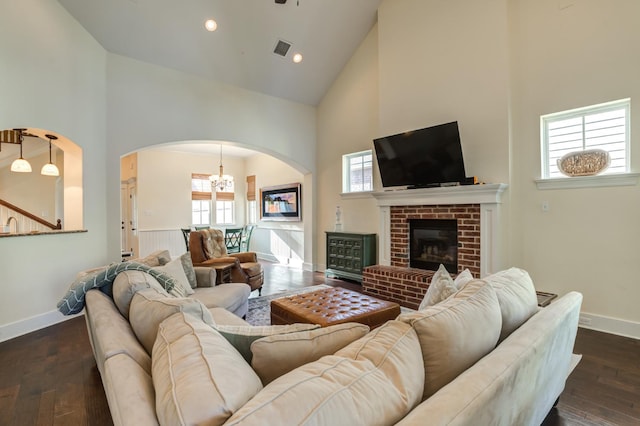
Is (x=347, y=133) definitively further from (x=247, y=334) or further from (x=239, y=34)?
(x=247, y=334)

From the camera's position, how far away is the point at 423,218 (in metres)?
4.39

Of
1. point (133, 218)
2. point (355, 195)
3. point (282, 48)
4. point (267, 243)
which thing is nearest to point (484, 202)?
point (355, 195)

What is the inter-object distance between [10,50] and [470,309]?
456cm

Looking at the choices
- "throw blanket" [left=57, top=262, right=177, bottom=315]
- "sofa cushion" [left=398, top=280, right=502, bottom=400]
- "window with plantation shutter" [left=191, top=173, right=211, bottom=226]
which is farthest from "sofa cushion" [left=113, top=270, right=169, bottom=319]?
"window with plantation shutter" [left=191, top=173, right=211, bottom=226]

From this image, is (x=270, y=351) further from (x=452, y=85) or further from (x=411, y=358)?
(x=452, y=85)

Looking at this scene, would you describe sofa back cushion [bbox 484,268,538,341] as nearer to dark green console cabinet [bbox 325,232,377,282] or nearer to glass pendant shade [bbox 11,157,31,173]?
dark green console cabinet [bbox 325,232,377,282]

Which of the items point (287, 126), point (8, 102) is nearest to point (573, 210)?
point (287, 126)

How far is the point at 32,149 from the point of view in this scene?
6.14 metres

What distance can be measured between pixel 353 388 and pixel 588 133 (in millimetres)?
4003

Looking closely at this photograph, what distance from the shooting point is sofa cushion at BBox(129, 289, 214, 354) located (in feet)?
4.13

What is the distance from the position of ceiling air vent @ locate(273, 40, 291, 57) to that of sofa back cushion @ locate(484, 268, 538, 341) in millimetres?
4729

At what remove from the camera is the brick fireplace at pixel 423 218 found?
146 inches

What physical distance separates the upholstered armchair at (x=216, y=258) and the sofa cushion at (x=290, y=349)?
304 cm

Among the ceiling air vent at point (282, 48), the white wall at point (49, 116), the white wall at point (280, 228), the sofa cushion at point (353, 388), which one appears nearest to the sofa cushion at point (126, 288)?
the sofa cushion at point (353, 388)
